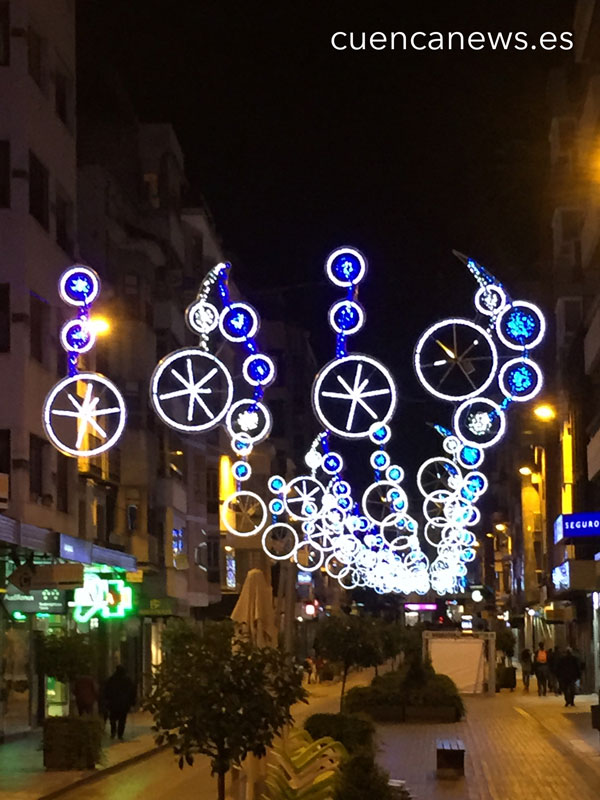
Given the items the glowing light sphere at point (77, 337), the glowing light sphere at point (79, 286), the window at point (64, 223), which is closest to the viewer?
the glowing light sphere at point (77, 337)

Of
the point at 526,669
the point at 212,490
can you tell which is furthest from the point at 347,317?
the point at 212,490

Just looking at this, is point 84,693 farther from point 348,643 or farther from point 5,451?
point 348,643

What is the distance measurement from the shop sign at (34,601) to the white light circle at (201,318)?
1239 centimetres

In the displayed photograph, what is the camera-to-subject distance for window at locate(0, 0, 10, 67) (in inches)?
1487

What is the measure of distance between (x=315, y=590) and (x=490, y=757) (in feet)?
334

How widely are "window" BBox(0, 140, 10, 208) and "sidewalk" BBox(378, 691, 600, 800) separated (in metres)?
15.3

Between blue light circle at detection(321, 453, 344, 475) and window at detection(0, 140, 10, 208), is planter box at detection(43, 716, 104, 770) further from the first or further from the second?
blue light circle at detection(321, 453, 344, 475)

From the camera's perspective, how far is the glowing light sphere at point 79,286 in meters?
29.3

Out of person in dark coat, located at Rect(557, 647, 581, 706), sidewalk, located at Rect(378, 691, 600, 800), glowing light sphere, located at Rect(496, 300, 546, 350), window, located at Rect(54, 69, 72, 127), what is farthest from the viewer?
person in dark coat, located at Rect(557, 647, 581, 706)

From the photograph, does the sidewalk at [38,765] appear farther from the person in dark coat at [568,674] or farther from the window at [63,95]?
the window at [63,95]

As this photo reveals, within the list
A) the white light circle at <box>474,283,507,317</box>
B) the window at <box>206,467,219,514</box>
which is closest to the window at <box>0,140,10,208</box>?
the white light circle at <box>474,283,507,317</box>

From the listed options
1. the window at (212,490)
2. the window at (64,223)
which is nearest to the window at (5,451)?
the window at (64,223)

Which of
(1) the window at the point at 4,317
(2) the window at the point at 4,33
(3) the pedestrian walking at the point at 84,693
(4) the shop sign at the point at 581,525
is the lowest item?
(3) the pedestrian walking at the point at 84,693

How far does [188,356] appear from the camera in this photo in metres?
22.3
